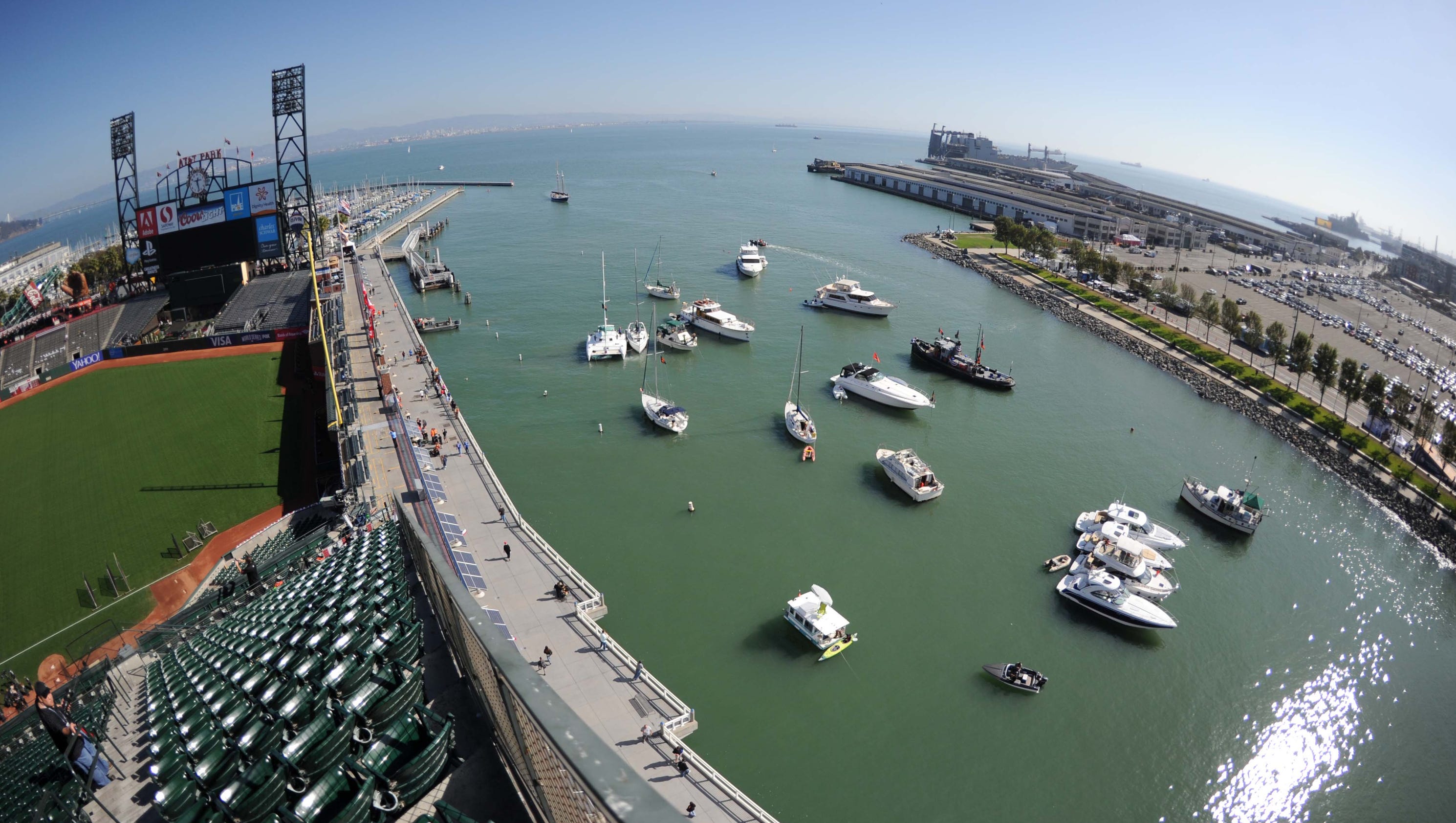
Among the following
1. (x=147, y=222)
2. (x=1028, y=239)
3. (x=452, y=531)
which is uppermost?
(x=1028, y=239)

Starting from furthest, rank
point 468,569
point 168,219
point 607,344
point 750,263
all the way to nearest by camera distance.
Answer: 1. point 750,263
2. point 168,219
3. point 607,344
4. point 468,569

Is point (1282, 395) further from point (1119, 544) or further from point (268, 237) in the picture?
point (268, 237)

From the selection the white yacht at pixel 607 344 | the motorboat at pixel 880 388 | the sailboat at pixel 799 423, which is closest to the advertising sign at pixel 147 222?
the white yacht at pixel 607 344

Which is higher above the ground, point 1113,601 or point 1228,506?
point 1228,506

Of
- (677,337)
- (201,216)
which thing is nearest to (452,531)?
(677,337)

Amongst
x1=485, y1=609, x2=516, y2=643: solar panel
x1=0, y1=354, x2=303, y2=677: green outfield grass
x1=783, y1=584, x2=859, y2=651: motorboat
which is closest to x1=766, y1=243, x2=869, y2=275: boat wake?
x1=0, y1=354, x2=303, y2=677: green outfield grass

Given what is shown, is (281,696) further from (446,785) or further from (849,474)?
(849,474)

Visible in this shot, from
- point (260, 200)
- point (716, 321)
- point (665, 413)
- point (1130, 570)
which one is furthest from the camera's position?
point (260, 200)
